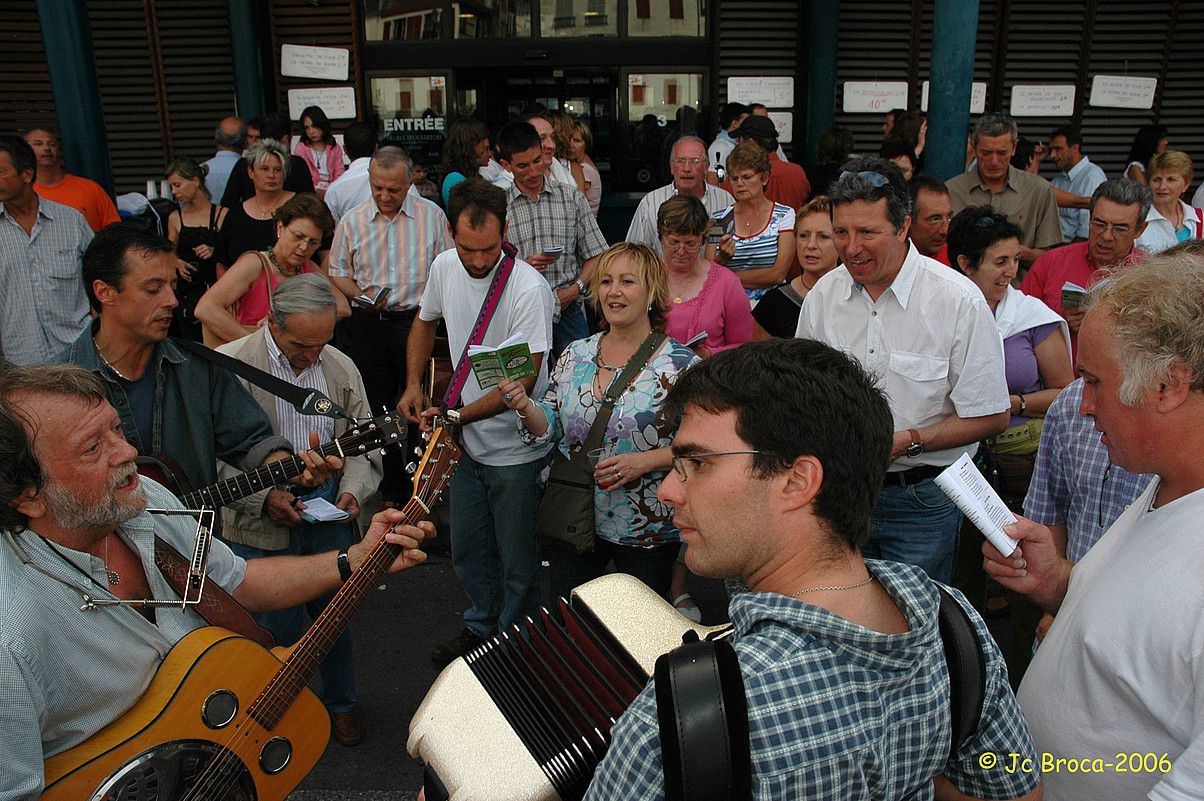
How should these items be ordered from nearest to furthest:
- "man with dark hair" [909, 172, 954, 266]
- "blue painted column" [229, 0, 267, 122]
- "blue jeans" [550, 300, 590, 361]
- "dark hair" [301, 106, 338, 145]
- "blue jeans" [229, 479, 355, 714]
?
"blue jeans" [229, 479, 355, 714]
"man with dark hair" [909, 172, 954, 266]
"blue jeans" [550, 300, 590, 361]
"dark hair" [301, 106, 338, 145]
"blue painted column" [229, 0, 267, 122]

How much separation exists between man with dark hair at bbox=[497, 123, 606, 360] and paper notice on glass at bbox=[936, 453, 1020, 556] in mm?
3496

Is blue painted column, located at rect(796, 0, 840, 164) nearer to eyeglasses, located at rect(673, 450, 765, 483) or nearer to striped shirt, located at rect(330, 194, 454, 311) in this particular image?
striped shirt, located at rect(330, 194, 454, 311)

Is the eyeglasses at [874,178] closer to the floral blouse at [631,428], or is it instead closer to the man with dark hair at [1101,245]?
the floral blouse at [631,428]

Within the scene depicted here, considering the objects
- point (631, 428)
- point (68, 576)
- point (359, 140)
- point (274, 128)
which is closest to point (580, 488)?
point (631, 428)

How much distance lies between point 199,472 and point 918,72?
8.74 m

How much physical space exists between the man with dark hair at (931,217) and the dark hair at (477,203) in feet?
7.00

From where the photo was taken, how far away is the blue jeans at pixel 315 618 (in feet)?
11.6

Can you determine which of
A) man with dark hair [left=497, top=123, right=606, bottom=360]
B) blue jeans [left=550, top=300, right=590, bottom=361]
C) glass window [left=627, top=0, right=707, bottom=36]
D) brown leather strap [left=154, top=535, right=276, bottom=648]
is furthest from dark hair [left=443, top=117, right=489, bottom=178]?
brown leather strap [left=154, top=535, right=276, bottom=648]

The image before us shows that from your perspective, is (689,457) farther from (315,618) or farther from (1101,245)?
(1101,245)

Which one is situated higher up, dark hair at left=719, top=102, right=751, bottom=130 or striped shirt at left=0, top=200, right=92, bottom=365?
dark hair at left=719, top=102, right=751, bottom=130

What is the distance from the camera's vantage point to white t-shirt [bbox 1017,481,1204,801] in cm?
156

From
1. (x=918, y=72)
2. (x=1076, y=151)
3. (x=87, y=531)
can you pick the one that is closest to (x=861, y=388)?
(x=87, y=531)

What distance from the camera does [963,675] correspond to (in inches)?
58.1

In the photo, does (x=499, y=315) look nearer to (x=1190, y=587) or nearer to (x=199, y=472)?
(x=199, y=472)
